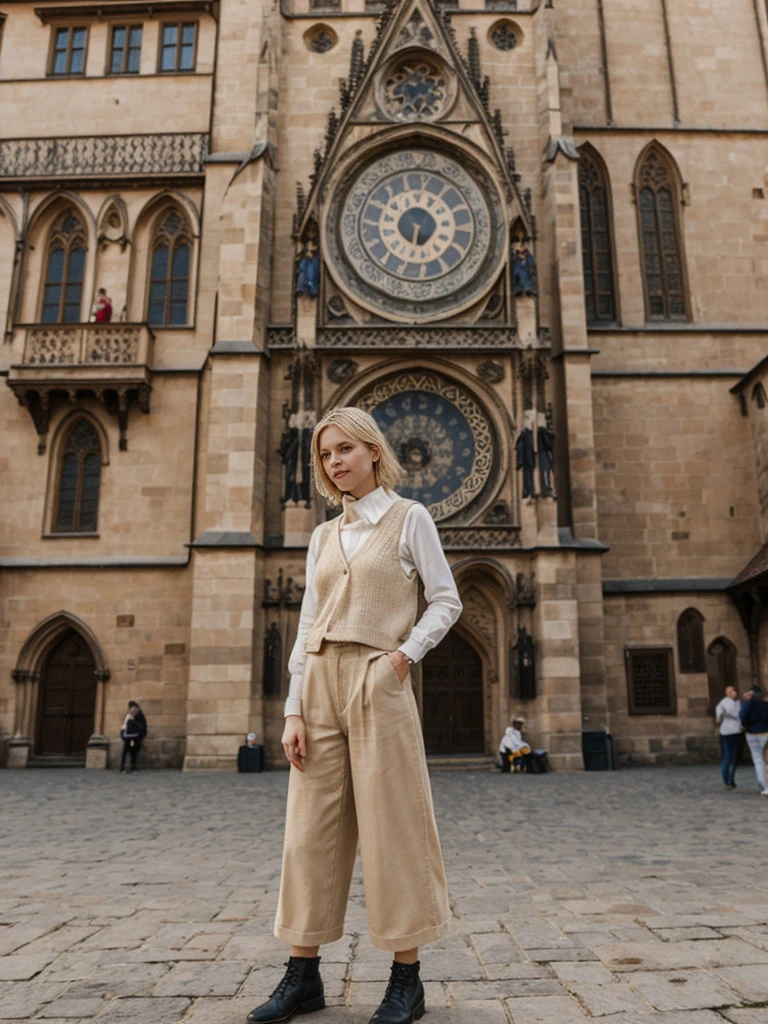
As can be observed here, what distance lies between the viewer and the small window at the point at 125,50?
64.8ft

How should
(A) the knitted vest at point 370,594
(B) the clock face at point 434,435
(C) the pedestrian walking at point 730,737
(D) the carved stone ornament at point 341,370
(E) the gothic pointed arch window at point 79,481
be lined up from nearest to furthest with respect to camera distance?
1. (A) the knitted vest at point 370,594
2. (C) the pedestrian walking at point 730,737
3. (B) the clock face at point 434,435
4. (D) the carved stone ornament at point 341,370
5. (E) the gothic pointed arch window at point 79,481

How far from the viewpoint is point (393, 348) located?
1634 cm

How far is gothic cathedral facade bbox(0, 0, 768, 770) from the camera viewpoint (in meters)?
15.5

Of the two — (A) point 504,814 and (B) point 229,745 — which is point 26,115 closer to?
(B) point 229,745

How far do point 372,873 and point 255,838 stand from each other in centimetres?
481

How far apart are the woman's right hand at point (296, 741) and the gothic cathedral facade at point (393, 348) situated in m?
12.0

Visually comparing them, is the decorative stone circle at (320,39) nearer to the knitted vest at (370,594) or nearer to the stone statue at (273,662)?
the stone statue at (273,662)

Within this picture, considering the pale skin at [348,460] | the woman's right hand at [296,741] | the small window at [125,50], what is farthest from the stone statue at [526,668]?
the small window at [125,50]

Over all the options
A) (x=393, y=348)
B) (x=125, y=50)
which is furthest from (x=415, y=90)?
(x=125, y=50)

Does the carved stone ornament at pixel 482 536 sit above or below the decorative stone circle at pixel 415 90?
below

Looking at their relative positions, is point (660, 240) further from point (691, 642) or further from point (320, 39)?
point (691, 642)

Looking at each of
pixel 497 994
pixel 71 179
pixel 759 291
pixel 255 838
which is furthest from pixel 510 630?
pixel 71 179

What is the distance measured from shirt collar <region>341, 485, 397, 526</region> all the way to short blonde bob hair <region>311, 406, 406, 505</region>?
4 centimetres

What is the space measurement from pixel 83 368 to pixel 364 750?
15.8m
